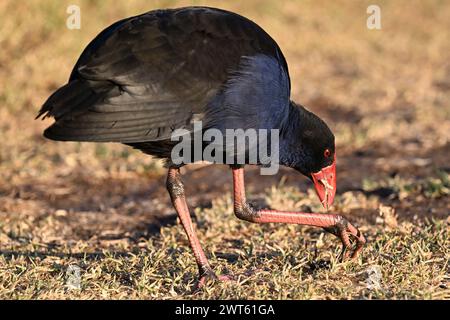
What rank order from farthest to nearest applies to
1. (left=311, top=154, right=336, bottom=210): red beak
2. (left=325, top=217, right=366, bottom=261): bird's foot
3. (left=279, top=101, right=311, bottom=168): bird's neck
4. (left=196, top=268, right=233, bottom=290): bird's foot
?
(left=311, top=154, right=336, bottom=210): red beak < (left=279, top=101, right=311, bottom=168): bird's neck < (left=325, top=217, right=366, bottom=261): bird's foot < (left=196, top=268, right=233, bottom=290): bird's foot

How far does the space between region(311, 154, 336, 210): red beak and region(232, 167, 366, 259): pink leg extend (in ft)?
1.33

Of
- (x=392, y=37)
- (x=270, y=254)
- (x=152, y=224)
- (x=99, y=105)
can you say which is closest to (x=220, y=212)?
(x=152, y=224)

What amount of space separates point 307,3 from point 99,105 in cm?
915

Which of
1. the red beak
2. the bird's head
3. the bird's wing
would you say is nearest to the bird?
the bird's wing

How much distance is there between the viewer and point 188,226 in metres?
4.49

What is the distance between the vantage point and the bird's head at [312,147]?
189 inches

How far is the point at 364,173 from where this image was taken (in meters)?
6.92

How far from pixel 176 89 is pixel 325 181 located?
1303 mm

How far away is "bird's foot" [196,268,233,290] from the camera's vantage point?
163 inches

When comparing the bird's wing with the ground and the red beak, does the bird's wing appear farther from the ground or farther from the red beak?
the red beak

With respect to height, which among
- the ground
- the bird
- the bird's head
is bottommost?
the ground

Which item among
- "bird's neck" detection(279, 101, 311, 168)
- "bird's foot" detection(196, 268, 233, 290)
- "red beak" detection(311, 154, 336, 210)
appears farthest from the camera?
"red beak" detection(311, 154, 336, 210)

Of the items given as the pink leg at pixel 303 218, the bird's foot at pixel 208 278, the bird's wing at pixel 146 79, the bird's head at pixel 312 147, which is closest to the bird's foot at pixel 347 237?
the pink leg at pixel 303 218

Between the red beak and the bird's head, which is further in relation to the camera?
the red beak
